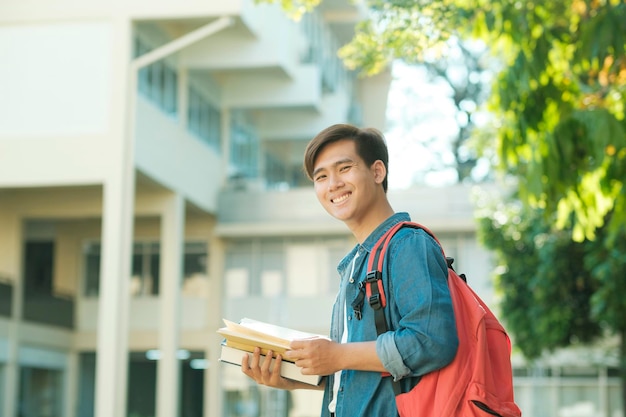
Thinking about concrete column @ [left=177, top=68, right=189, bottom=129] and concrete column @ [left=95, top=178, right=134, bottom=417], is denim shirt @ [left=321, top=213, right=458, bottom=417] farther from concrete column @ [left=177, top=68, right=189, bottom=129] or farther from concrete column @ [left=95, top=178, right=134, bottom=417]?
concrete column @ [left=177, top=68, right=189, bottom=129]

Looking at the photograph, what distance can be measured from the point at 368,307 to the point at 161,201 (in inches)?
890

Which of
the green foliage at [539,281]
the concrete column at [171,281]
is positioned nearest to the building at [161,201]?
the concrete column at [171,281]

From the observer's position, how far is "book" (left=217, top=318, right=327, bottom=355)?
3.07m

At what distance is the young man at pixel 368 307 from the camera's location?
2.78 metres

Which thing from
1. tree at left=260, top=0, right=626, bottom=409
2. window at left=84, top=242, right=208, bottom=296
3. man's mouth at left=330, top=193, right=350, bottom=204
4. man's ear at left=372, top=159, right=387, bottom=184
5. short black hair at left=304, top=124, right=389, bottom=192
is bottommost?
man's mouth at left=330, top=193, right=350, bottom=204

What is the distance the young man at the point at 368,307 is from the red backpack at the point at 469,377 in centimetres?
4

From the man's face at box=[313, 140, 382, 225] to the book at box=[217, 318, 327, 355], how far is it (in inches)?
14.1

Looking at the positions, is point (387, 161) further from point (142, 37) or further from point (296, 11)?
point (142, 37)

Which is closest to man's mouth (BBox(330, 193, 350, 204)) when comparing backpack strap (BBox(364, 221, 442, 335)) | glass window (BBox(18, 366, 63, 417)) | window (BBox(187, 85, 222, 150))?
backpack strap (BBox(364, 221, 442, 335))

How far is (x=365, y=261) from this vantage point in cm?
308

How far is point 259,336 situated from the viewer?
3.11 meters

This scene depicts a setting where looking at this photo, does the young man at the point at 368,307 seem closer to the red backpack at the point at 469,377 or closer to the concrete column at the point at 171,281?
the red backpack at the point at 469,377

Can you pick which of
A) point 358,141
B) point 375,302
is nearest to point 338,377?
point 375,302

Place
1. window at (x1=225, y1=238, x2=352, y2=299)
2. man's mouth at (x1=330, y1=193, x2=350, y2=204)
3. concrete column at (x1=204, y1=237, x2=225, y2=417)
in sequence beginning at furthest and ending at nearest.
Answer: window at (x1=225, y1=238, x2=352, y2=299)
concrete column at (x1=204, y1=237, x2=225, y2=417)
man's mouth at (x1=330, y1=193, x2=350, y2=204)
